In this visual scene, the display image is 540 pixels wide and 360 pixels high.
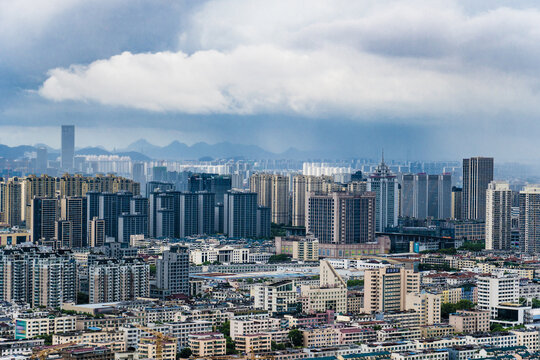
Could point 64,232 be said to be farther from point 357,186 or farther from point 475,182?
point 475,182

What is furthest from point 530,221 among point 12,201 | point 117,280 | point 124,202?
point 12,201

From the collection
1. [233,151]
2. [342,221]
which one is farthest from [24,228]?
[233,151]

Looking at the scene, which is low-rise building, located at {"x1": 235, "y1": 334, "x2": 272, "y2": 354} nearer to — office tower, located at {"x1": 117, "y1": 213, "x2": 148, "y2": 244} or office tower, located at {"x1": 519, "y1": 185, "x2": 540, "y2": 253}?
office tower, located at {"x1": 519, "y1": 185, "x2": 540, "y2": 253}

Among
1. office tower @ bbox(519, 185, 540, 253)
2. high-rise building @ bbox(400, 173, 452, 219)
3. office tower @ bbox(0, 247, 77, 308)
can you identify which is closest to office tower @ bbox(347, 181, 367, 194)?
high-rise building @ bbox(400, 173, 452, 219)

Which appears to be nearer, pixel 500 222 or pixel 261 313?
pixel 261 313

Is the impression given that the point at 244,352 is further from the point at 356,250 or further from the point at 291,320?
the point at 356,250

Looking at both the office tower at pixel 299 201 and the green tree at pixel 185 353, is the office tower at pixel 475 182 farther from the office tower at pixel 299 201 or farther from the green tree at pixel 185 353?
the green tree at pixel 185 353
